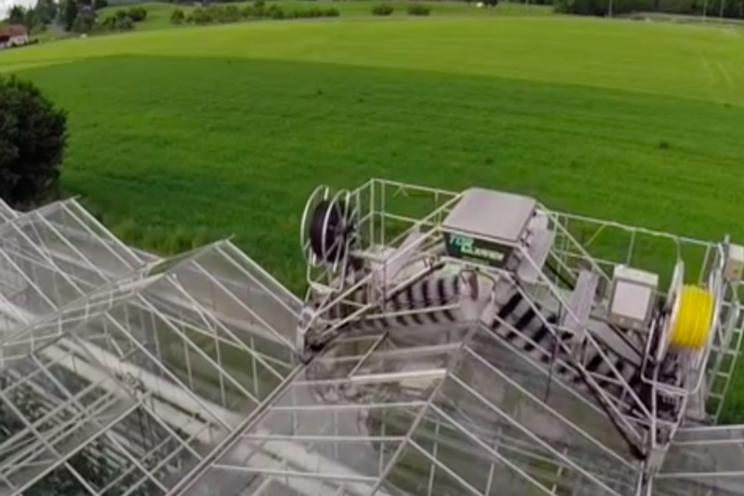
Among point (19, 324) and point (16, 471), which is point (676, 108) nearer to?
point (19, 324)

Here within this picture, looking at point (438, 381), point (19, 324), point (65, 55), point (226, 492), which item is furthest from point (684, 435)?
point (65, 55)

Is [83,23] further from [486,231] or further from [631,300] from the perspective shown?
Answer: [631,300]

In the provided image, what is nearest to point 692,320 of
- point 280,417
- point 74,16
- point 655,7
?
point 280,417

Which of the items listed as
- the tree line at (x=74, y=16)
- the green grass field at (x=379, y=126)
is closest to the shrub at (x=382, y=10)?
the green grass field at (x=379, y=126)

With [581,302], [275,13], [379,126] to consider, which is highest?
[581,302]

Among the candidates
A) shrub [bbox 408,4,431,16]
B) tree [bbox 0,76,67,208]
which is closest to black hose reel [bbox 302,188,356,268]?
tree [bbox 0,76,67,208]

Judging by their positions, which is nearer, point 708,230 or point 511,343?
point 511,343

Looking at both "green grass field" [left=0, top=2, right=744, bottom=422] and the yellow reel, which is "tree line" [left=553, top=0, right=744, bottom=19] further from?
the yellow reel
